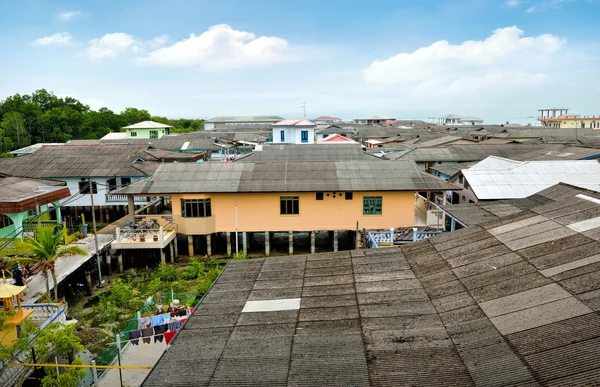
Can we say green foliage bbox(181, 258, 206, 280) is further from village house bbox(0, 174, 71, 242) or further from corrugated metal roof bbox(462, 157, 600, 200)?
corrugated metal roof bbox(462, 157, 600, 200)

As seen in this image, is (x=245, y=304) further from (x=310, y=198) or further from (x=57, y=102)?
(x=57, y=102)

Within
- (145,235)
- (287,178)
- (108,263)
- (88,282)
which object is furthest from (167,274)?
(287,178)

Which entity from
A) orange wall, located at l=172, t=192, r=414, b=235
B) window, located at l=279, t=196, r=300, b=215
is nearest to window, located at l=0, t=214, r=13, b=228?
orange wall, located at l=172, t=192, r=414, b=235

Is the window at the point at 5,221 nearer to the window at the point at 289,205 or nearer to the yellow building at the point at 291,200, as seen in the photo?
the yellow building at the point at 291,200

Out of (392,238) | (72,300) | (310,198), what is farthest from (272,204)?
(72,300)

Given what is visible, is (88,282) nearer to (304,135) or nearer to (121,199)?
(121,199)

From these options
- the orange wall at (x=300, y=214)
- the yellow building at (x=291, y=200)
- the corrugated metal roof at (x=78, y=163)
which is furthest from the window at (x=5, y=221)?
the corrugated metal roof at (x=78, y=163)
